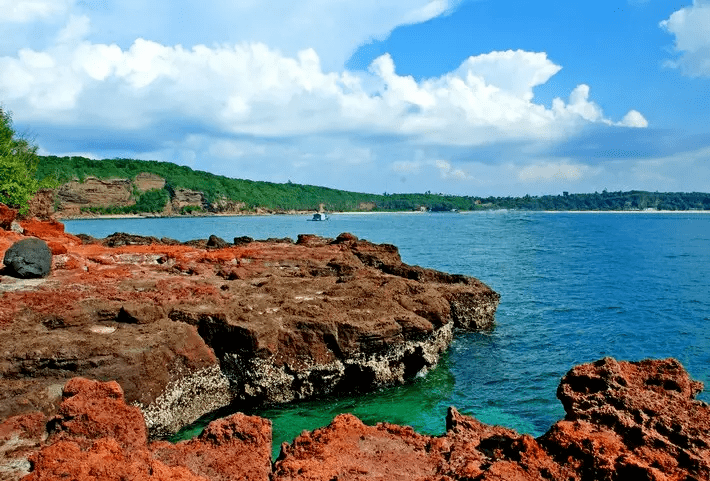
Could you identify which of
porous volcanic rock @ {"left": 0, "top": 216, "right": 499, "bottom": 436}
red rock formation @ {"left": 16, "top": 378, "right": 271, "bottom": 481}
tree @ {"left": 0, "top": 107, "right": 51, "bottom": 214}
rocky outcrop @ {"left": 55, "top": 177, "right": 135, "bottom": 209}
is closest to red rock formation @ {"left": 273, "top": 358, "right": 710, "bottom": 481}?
red rock formation @ {"left": 16, "top": 378, "right": 271, "bottom": 481}

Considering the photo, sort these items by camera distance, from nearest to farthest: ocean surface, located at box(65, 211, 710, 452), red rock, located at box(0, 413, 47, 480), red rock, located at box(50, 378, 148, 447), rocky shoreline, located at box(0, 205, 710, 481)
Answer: rocky shoreline, located at box(0, 205, 710, 481) → red rock, located at box(0, 413, 47, 480) → red rock, located at box(50, 378, 148, 447) → ocean surface, located at box(65, 211, 710, 452)

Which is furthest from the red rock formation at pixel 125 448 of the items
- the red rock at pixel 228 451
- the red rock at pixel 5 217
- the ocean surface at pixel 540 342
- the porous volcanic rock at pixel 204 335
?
the red rock at pixel 5 217

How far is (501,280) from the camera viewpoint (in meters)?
41.7

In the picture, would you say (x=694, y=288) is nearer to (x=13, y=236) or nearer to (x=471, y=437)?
(x=471, y=437)

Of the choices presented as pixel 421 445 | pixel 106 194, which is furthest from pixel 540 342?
pixel 106 194

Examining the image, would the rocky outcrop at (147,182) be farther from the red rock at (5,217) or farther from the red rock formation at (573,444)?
the red rock formation at (573,444)

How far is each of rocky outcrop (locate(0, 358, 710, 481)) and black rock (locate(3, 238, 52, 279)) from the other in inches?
423

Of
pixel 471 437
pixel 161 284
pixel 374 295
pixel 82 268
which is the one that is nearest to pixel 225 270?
pixel 161 284

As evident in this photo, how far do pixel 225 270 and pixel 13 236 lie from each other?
1276 centimetres

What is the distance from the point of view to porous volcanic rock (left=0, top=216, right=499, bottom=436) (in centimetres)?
1319

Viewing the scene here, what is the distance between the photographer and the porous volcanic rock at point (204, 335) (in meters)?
13.2

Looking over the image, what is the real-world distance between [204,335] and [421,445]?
28.5 feet

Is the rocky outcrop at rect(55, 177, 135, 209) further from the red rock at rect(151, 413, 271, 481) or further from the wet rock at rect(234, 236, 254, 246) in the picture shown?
the red rock at rect(151, 413, 271, 481)

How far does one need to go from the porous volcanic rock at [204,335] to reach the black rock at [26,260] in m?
0.51
